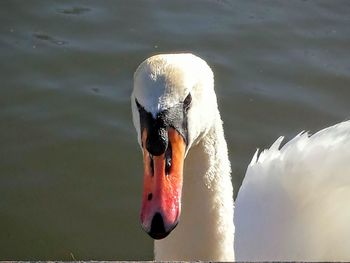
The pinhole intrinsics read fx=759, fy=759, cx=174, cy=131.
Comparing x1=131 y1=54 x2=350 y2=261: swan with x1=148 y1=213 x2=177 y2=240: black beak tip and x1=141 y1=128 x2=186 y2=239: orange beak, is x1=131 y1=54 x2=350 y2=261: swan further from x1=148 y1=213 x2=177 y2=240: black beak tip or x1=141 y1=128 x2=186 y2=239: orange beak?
x1=148 y1=213 x2=177 y2=240: black beak tip

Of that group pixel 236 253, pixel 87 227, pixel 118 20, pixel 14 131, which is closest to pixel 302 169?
pixel 236 253

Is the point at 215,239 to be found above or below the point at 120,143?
above

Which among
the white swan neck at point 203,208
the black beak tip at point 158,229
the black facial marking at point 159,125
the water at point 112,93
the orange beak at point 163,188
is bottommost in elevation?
the water at point 112,93

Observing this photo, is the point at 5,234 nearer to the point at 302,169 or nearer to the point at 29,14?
the point at 302,169

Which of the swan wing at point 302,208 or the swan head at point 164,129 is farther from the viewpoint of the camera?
the swan wing at point 302,208

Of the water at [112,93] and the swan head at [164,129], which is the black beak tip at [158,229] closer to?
the swan head at [164,129]

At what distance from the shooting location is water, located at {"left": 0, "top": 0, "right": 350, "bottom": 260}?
5039mm

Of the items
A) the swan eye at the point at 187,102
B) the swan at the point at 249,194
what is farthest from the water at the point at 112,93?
the swan eye at the point at 187,102

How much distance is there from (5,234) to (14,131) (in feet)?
3.41

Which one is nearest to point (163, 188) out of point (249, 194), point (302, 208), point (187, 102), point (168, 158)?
point (168, 158)

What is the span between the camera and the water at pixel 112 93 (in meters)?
5.04

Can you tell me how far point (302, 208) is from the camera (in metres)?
3.73

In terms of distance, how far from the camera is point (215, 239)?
12.1 feet

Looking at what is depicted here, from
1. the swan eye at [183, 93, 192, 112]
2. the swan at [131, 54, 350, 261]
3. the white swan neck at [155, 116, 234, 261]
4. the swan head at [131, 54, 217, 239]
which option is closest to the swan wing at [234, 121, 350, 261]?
the swan at [131, 54, 350, 261]
